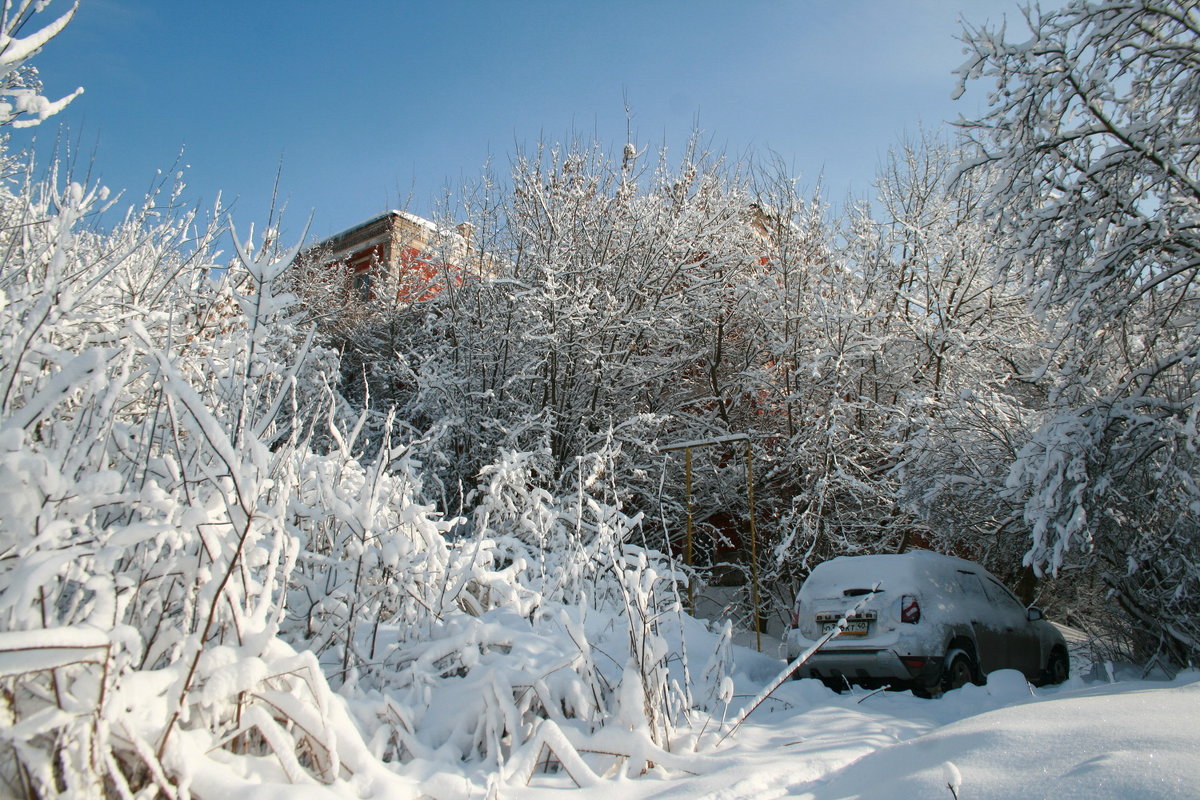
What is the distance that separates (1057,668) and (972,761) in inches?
318

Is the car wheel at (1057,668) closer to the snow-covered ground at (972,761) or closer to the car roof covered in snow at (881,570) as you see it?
the car roof covered in snow at (881,570)

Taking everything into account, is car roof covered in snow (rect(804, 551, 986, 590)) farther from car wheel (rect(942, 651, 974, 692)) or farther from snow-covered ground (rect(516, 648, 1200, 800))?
snow-covered ground (rect(516, 648, 1200, 800))

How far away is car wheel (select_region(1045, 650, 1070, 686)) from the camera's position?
9.16 metres

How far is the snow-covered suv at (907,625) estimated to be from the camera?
23.2 feet

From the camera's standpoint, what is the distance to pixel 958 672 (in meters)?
7.30

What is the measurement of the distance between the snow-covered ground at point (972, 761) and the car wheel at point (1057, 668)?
18.9 feet

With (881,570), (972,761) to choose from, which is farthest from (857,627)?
(972,761)

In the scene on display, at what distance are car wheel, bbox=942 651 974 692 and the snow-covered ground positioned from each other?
280 cm

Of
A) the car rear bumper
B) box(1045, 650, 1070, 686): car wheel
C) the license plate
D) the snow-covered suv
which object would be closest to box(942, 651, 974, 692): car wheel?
the snow-covered suv


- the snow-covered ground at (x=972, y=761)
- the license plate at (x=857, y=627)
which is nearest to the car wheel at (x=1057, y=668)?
the license plate at (x=857, y=627)

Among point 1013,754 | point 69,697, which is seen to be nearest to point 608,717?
point 1013,754

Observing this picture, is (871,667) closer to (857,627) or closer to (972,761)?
(857,627)

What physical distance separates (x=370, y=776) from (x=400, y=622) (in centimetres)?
166

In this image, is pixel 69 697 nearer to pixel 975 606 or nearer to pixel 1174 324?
pixel 975 606
